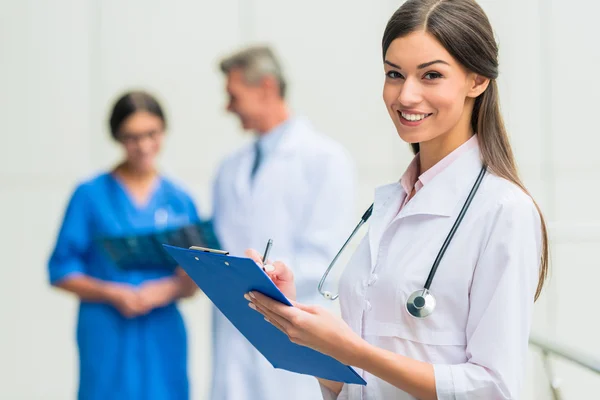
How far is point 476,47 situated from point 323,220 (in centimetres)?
175

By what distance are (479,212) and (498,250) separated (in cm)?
7

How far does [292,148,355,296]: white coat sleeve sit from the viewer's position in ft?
9.93

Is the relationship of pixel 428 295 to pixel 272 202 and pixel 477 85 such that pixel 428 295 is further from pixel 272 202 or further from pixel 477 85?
pixel 272 202

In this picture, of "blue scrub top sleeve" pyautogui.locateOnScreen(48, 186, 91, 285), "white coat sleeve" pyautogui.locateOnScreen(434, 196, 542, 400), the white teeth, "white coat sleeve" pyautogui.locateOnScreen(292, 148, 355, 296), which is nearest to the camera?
"white coat sleeve" pyautogui.locateOnScreen(434, 196, 542, 400)

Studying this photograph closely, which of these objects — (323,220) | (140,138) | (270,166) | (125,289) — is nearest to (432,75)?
(323,220)

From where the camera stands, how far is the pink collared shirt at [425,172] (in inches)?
57.7

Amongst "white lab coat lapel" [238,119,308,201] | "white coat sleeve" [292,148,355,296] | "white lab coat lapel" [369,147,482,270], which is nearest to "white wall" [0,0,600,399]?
"white lab coat lapel" [238,119,308,201]

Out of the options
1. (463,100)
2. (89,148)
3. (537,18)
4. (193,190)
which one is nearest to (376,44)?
(537,18)

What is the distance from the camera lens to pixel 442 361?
1.37 meters

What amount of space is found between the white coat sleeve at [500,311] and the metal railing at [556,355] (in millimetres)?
498

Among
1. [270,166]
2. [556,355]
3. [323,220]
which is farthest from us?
[270,166]

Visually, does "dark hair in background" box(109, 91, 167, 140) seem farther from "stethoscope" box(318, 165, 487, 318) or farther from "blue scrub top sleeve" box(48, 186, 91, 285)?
"stethoscope" box(318, 165, 487, 318)

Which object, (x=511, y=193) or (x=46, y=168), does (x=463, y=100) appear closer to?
(x=511, y=193)

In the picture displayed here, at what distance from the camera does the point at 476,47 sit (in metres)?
1.40
